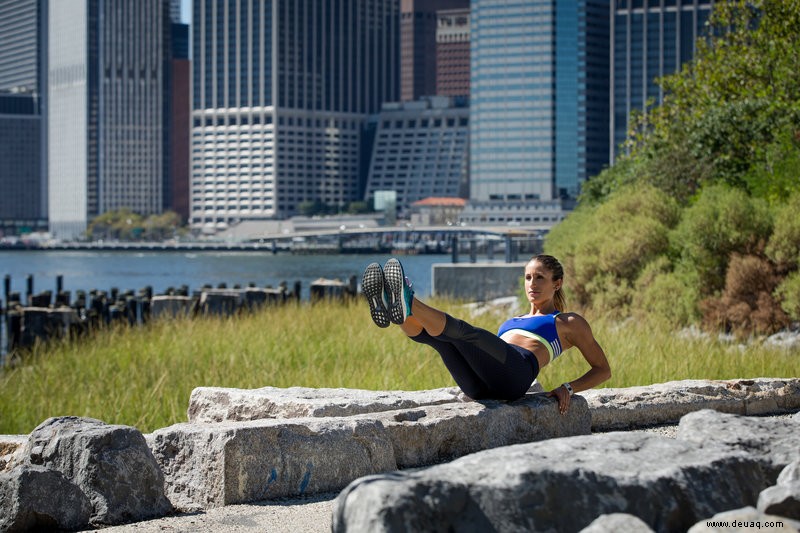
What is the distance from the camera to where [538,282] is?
6.91 meters

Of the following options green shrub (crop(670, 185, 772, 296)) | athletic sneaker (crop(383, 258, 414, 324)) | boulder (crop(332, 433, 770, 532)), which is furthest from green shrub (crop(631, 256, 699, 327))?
boulder (crop(332, 433, 770, 532))

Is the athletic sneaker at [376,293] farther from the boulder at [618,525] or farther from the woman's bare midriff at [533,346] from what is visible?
the boulder at [618,525]

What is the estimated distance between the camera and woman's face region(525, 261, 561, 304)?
6887mm

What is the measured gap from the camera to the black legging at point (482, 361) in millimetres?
6164

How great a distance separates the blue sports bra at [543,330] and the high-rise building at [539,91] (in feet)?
561

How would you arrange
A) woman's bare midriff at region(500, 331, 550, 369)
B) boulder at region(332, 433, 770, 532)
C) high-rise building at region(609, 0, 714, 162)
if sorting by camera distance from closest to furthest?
boulder at region(332, 433, 770, 532), woman's bare midriff at region(500, 331, 550, 369), high-rise building at region(609, 0, 714, 162)

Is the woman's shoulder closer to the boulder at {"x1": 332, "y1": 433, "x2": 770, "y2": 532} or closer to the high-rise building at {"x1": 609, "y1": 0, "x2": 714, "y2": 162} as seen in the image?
the boulder at {"x1": 332, "y1": 433, "x2": 770, "y2": 532}

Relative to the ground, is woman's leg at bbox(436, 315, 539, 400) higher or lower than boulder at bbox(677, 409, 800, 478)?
higher

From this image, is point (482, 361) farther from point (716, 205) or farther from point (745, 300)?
point (716, 205)

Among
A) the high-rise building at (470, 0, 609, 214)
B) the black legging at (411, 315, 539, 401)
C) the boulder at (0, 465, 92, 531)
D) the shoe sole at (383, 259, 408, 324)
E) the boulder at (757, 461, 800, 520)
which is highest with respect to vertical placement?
the high-rise building at (470, 0, 609, 214)

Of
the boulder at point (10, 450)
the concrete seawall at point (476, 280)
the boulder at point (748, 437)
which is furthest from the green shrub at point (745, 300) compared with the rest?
the concrete seawall at point (476, 280)

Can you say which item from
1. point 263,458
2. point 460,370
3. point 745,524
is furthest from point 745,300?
point 745,524

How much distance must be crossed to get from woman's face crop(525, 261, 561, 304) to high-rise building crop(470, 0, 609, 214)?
170982mm

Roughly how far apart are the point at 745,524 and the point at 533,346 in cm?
303
